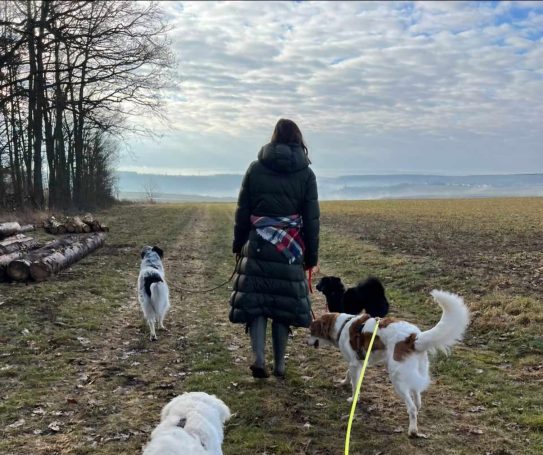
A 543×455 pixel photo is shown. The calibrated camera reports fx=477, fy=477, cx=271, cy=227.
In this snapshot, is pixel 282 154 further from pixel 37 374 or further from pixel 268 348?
pixel 37 374

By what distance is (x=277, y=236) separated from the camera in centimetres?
555

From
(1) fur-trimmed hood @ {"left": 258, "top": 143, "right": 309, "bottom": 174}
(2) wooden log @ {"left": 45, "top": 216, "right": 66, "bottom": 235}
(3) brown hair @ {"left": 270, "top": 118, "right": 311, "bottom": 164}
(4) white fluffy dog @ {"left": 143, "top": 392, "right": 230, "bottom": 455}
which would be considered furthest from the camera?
(2) wooden log @ {"left": 45, "top": 216, "right": 66, "bottom": 235}

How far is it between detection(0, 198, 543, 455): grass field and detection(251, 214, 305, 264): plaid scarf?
5.36 ft

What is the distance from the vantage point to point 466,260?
1357cm

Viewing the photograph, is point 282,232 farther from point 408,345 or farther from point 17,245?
point 17,245

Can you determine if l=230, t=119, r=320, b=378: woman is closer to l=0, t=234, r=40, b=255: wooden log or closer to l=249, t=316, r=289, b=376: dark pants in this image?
l=249, t=316, r=289, b=376: dark pants

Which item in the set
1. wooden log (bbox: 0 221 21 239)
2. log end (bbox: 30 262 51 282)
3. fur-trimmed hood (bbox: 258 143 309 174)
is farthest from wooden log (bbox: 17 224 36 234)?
fur-trimmed hood (bbox: 258 143 309 174)

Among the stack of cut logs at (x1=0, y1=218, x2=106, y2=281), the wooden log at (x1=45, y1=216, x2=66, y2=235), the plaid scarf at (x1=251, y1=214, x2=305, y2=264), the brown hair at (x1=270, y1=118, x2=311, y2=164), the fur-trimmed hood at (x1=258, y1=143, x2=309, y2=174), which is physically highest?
the brown hair at (x1=270, y1=118, x2=311, y2=164)

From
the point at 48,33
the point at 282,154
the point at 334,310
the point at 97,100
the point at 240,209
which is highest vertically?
the point at 48,33

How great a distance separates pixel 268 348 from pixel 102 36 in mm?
20217

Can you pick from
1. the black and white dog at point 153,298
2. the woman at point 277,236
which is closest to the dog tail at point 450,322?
the woman at point 277,236

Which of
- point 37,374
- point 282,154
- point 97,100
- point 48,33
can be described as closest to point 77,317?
point 37,374

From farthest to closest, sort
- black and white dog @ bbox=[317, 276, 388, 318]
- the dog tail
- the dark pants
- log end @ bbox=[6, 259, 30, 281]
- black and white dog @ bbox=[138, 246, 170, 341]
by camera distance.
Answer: log end @ bbox=[6, 259, 30, 281]
black and white dog @ bbox=[138, 246, 170, 341]
black and white dog @ bbox=[317, 276, 388, 318]
the dark pants
the dog tail

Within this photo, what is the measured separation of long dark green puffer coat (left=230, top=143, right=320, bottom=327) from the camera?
5.49 meters
